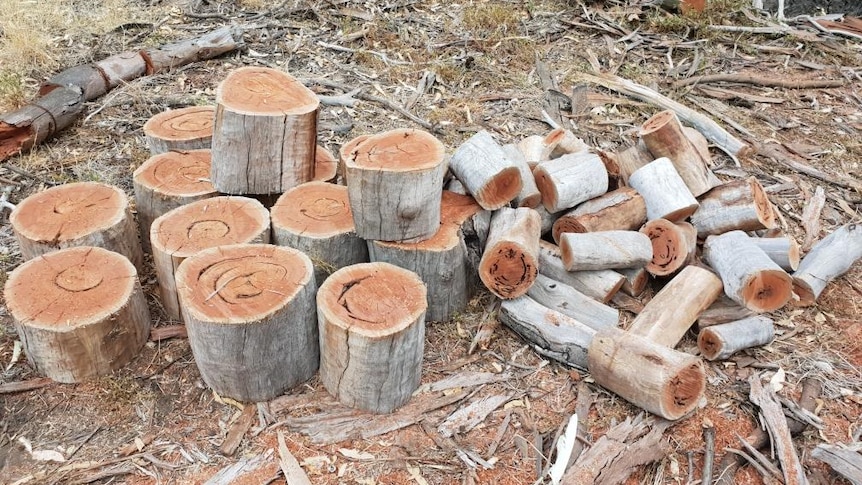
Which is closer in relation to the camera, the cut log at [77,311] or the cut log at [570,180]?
the cut log at [77,311]

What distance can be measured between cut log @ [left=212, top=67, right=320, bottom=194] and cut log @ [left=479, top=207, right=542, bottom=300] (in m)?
1.18

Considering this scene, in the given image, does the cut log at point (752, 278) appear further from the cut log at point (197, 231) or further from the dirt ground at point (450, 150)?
the cut log at point (197, 231)

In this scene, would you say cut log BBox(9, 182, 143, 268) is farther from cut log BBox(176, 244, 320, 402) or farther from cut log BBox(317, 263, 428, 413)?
cut log BBox(317, 263, 428, 413)

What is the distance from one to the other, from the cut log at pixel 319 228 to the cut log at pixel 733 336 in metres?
1.91

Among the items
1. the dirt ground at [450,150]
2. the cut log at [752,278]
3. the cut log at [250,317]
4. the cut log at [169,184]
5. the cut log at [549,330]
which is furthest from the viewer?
the cut log at [169,184]

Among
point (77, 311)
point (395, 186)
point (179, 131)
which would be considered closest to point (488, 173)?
point (395, 186)

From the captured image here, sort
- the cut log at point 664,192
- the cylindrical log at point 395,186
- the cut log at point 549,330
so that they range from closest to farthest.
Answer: the cylindrical log at point 395,186, the cut log at point 549,330, the cut log at point 664,192

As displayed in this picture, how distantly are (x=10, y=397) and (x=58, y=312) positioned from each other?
0.54 meters

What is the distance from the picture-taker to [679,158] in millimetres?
4305

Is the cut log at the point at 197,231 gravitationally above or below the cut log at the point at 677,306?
above

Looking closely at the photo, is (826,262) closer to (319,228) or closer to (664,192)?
(664,192)

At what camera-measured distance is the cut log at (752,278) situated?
3660 mm

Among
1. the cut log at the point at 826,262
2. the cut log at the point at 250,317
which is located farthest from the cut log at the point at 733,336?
the cut log at the point at 250,317

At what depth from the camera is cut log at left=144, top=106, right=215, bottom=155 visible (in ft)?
13.8
